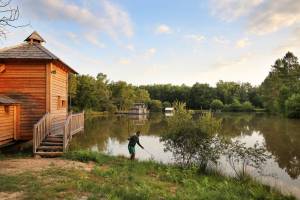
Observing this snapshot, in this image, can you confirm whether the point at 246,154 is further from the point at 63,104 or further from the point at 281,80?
the point at 281,80

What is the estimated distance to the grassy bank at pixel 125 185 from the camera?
809 cm

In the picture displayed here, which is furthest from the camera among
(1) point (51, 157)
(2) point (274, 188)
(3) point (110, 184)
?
(1) point (51, 157)

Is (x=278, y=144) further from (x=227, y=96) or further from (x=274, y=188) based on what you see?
(x=227, y=96)

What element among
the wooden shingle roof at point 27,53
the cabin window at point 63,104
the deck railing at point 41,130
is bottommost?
the deck railing at point 41,130

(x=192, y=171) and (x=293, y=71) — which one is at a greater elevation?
(x=293, y=71)

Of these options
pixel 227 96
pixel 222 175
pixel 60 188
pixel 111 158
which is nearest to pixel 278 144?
pixel 222 175

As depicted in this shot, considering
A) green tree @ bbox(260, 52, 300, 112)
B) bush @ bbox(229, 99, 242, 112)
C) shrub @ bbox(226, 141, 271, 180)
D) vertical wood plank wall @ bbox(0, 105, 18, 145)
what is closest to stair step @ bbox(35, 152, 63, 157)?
vertical wood plank wall @ bbox(0, 105, 18, 145)

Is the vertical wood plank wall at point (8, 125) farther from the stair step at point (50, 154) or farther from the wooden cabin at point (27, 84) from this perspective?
the stair step at point (50, 154)

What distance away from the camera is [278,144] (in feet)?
78.6

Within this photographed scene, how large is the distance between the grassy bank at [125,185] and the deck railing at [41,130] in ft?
10.2

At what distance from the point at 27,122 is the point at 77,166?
6.01 m

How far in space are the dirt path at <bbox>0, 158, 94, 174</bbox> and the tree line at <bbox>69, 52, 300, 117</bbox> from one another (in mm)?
20818

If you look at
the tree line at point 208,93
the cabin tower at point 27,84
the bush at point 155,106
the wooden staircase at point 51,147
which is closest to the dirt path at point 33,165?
the wooden staircase at point 51,147

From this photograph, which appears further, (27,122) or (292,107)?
(292,107)
